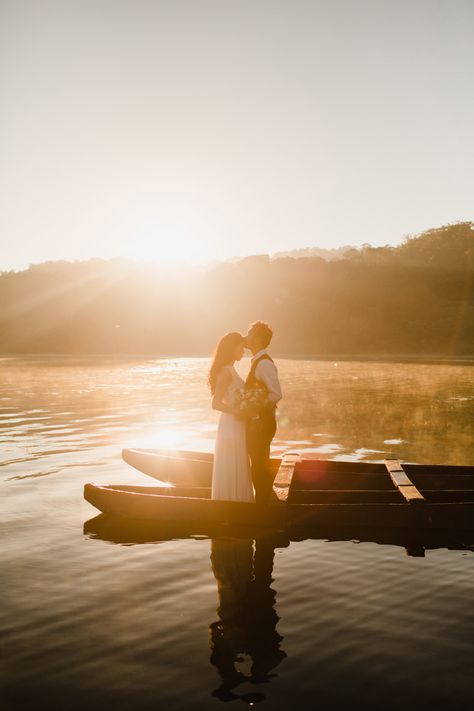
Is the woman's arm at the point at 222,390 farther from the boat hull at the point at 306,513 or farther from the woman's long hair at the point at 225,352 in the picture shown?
the boat hull at the point at 306,513

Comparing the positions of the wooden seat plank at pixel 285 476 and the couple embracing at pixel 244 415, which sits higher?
the couple embracing at pixel 244 415

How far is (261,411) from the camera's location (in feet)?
32.6

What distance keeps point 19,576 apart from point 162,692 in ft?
11.7

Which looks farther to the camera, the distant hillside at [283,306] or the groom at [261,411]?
the distant hillside at [283,306]

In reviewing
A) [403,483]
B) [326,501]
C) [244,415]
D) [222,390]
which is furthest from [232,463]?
[403,483]

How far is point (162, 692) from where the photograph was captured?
5.96 meters

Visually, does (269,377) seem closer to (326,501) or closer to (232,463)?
(232,463)

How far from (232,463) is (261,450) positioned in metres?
0.49

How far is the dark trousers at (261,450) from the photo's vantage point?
1016cm

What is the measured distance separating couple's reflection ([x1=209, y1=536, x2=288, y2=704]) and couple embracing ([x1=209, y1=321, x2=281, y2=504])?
836 millimetres

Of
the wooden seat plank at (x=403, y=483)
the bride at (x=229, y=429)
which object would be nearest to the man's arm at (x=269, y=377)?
the bride at (x=229, y=429)

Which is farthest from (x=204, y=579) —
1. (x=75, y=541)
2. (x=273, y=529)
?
(x=75, y=541)

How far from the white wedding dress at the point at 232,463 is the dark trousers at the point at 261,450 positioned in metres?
0.09

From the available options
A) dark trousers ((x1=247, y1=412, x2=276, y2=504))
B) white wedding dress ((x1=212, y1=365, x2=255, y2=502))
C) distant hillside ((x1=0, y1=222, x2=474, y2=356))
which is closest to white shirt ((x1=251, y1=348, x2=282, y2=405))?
dark trousers ((x1=247, y1=412, x2=276, y2=504))
